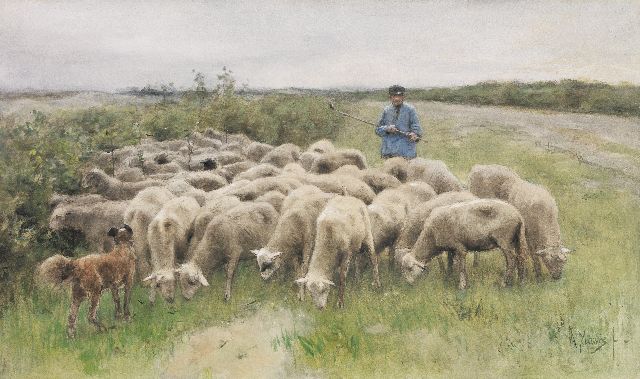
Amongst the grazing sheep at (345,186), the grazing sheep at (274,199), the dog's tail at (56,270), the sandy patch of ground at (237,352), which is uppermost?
the grazing sheep at (345,186)

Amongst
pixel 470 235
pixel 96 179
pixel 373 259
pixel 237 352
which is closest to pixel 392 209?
pixel 373 259

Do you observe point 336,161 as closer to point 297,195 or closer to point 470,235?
point 297,195

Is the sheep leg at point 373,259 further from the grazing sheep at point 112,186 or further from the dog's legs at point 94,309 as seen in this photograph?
the grazing sheep at point 112,186

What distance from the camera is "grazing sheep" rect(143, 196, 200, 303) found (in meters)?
8.44

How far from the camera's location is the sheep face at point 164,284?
839 cm

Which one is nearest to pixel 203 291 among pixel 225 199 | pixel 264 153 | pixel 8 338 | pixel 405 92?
pixel 225 199

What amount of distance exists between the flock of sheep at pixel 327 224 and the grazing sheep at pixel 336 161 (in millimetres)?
1574

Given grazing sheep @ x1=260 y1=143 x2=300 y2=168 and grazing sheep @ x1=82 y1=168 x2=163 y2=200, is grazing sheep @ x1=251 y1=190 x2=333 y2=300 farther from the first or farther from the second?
grazing sheep @ x1=260 y1=143 x2=300 y2=168

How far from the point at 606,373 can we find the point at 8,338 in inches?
274

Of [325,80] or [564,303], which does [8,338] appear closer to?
[325,80]

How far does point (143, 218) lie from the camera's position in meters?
9.59

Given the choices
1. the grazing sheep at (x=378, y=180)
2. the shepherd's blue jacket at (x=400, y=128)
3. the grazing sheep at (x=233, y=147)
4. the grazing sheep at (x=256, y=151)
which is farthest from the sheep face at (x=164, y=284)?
the grazing sheep at (x=233, y=147)

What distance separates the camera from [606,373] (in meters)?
6.30

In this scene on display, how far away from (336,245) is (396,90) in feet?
10.8
